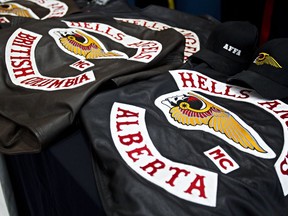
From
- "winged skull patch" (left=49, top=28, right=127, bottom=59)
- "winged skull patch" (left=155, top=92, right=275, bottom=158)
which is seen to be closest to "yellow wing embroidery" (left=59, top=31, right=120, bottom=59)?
"winged skull patch" (left=49, top=28, right=127, bottom=59)

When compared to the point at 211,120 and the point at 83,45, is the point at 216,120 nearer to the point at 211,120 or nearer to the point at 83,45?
the point at 211,120

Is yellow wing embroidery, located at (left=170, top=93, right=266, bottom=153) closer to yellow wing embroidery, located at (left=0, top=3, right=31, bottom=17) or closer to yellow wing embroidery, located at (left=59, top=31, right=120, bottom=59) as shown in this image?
yellow wing embroidery, located at (left=59, top=31, right=120, bottom=59)

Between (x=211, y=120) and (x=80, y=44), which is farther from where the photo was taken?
(x=80, y=44)

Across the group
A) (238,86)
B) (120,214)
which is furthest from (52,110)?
(238,86)

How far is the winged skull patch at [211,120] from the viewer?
1.91 feet

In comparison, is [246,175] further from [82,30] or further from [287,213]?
[82,30]

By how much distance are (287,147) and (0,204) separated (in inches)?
22.9

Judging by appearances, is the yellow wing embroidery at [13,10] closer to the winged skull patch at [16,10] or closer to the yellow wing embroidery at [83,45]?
the winged skull patch at [16,10]

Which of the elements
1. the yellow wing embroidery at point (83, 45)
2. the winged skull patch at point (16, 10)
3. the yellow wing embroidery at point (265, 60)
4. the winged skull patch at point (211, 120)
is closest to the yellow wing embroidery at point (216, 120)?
the winged skull patch at point (211, 120)

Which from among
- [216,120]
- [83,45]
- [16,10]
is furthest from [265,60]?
[16,10]

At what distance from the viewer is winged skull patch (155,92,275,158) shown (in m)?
0.58

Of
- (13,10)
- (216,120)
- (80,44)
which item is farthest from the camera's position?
(13,10)

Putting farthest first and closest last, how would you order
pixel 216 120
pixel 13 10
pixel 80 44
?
pixel 13 10, pixel 80 44, pixel 216 120

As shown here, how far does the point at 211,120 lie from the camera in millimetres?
619
